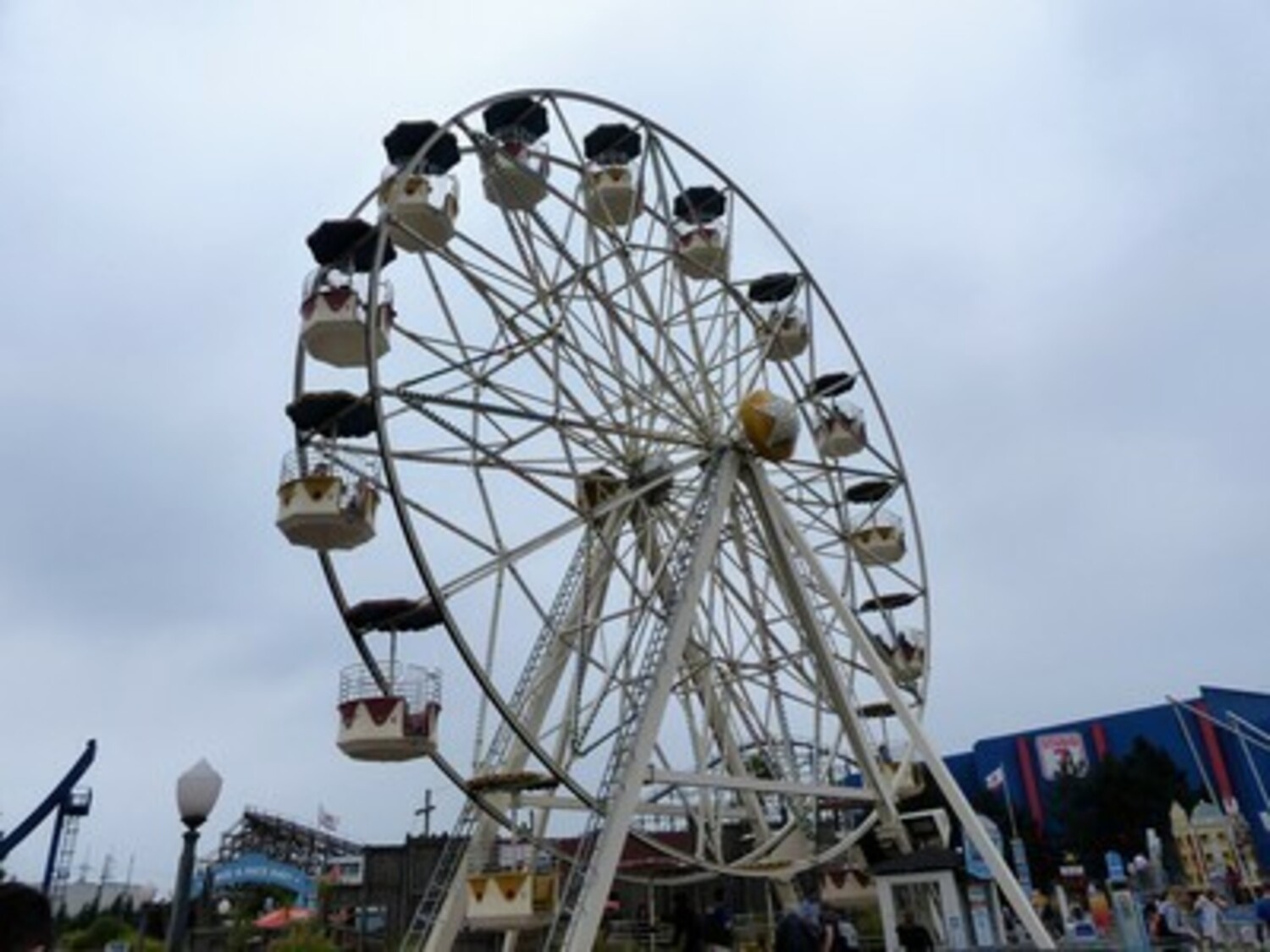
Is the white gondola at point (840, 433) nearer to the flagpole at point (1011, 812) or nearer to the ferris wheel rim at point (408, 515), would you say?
the ferris wheel rim at point (408, 515)

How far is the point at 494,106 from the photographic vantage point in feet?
58.0

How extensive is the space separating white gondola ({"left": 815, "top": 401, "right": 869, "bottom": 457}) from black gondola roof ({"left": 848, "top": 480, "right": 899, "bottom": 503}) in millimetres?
701

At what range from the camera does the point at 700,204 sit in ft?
69.6

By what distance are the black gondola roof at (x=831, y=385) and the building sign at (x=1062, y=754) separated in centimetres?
3489

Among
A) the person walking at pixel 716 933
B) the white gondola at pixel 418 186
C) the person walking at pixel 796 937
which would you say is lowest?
the person walking at pixel 796 937

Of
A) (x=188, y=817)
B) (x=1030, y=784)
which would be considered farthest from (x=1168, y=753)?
(x=188, y=817)

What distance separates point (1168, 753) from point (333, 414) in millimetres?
44380

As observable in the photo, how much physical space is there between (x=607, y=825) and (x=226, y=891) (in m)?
36.4

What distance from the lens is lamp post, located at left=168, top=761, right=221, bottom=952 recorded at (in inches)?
309

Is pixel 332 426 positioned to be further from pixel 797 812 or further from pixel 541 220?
pixel 797 812

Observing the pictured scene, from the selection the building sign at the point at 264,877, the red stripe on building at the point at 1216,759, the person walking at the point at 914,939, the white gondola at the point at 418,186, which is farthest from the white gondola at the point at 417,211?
the red stripe on building at the point at 1216,759

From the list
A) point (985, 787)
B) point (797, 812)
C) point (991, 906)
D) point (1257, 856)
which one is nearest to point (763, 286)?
point (797, 812)

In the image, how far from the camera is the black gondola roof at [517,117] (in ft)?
58.4

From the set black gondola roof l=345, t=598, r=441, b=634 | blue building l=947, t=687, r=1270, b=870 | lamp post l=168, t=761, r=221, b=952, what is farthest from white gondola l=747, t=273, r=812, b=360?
blue building l=947, t=687, r=1270, b=870
